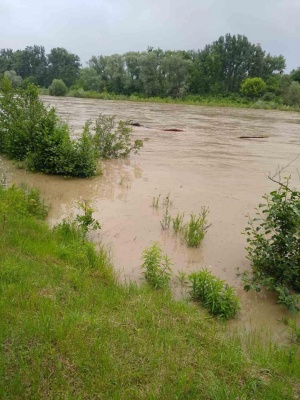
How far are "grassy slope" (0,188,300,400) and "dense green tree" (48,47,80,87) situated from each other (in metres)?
107

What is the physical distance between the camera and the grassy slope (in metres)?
2.86

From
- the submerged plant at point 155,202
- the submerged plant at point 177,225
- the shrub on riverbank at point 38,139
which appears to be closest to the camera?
the submerged plant at point 177,225

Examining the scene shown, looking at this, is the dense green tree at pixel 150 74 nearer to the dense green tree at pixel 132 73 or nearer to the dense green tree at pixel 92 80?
the dense green tree at pixel 132 73

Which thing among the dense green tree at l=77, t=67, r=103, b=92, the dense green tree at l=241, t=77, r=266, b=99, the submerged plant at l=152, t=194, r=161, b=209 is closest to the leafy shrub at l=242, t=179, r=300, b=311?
the submerged plant at l=152, t=194, r=161, b=209

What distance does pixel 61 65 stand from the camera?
10769 cm

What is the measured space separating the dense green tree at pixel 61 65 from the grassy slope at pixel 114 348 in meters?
107

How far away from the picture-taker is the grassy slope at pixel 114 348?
2.86m

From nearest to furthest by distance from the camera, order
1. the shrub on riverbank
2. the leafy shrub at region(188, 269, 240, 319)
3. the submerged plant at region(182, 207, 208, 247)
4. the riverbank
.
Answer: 1. the leafy shrub at region(188, 269, 240, 319)
2. the submerged plant at region(182, 207, 208, 247)
3. the shrub on riverbank
4. the riverbank

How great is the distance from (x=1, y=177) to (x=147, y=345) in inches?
305

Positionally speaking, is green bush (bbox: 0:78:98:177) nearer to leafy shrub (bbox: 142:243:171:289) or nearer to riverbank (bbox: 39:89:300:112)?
leafy shrub (bbox: 142:243:171:289)

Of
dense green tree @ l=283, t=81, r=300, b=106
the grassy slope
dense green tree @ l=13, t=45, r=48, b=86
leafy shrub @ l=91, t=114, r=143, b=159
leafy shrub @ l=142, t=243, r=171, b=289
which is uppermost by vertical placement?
dense green tree @ l=13, t=45, r=48, b=86

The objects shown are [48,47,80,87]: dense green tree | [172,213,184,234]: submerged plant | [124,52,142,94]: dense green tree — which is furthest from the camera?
[48,47,80,87]: dense green tree

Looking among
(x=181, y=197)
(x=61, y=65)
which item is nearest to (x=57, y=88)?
(x=61, y=65)

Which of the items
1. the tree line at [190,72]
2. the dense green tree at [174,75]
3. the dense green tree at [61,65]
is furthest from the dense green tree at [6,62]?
the dense green tree at [174,75]
